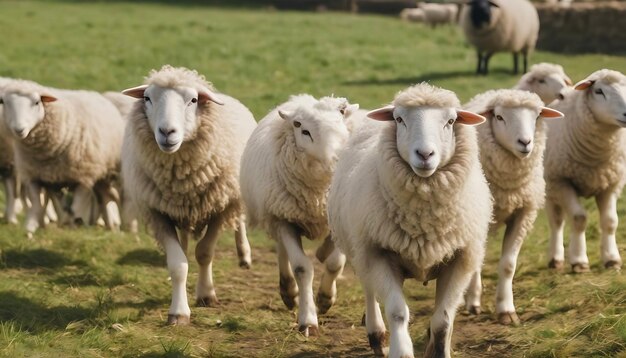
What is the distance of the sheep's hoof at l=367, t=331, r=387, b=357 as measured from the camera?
609 cm

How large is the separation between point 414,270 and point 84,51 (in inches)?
513

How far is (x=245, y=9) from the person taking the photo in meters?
27.8

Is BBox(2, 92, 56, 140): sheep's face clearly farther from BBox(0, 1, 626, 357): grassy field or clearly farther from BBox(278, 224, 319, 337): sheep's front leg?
BBox(278, 224, 319, 337): sheep's front leg

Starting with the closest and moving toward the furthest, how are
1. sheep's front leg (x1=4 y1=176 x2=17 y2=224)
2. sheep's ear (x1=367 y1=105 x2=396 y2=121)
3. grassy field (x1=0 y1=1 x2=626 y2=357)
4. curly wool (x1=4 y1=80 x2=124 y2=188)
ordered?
1. sheep's ear (x1=367 y1=105 x2=396 y2=121)
2. grassy field (x1=0 y1=1 x2=626 y2=357)
3. curly wool (x1=4 y1=80 x2=124 y2=188)
4. sheep's front leg (x1=4 y1=176 x2=17 y2=224)

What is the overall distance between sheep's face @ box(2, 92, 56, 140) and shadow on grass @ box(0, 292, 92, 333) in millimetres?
2471

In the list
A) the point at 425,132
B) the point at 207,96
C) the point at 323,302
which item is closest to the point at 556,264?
the point at 323,302

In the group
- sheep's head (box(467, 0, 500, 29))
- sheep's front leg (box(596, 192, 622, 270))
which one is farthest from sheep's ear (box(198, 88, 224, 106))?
sheep's head (box(467, 0, 500, 29))

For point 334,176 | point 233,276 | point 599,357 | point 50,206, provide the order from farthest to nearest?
point 50,206, point 233,276, point 334,176, point 599,357

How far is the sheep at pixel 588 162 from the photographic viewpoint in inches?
305

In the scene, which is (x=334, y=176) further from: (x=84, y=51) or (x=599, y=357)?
(x=84, y=51)

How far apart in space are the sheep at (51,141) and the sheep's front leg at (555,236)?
430 cm

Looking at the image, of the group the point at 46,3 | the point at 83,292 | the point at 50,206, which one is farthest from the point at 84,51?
the point at 83,292

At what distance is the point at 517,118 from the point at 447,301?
1.70m

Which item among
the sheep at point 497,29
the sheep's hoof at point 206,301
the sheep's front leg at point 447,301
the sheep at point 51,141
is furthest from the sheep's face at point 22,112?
the sheep at point 497,29
